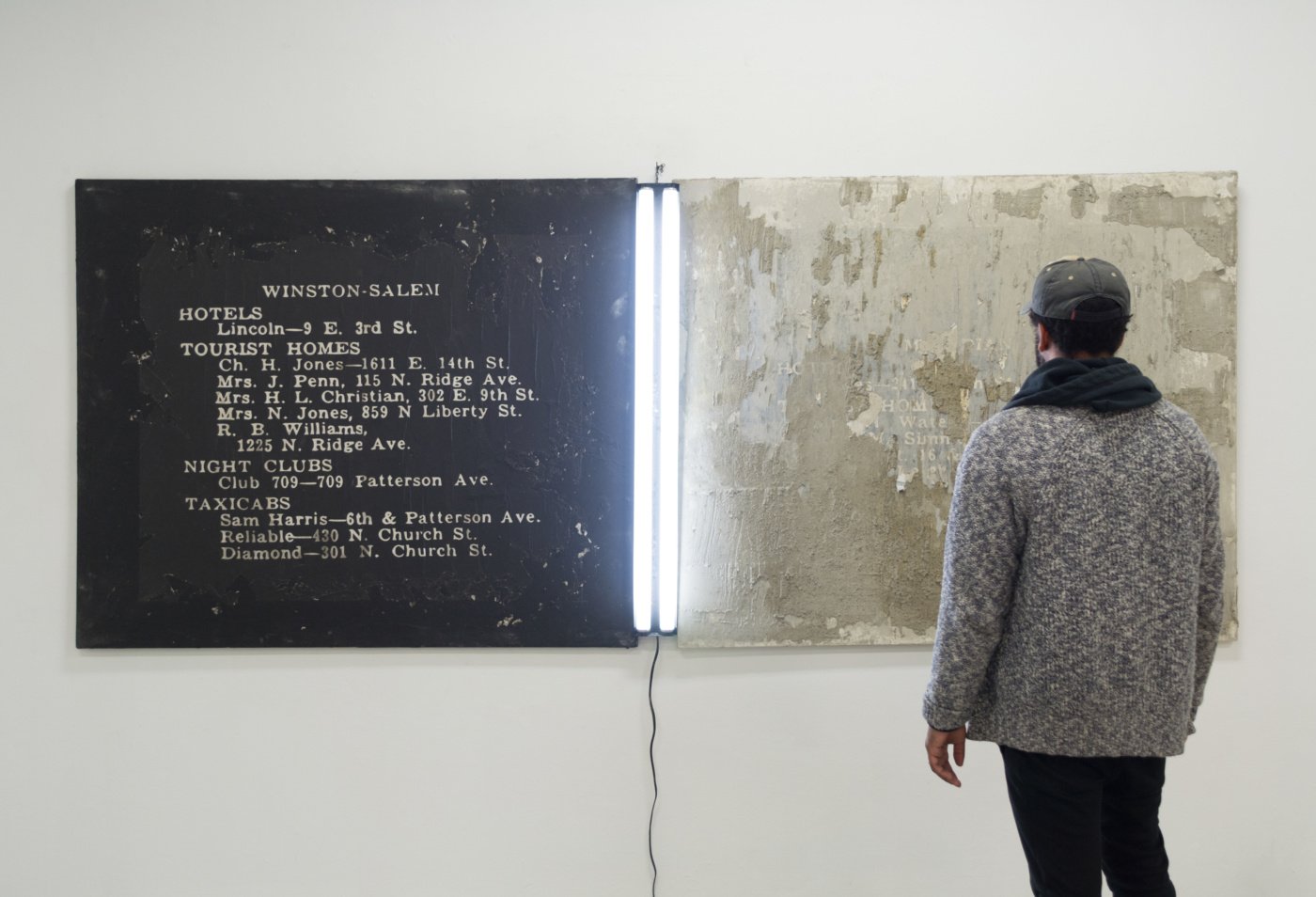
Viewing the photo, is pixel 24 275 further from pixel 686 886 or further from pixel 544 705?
pixel 686 886

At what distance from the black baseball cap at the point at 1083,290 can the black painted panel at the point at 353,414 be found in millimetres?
1013

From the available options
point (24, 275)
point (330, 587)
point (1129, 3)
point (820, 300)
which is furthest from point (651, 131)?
point (24, 275)

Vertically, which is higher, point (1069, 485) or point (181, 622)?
point (1069, 485)

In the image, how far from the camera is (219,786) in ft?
6.86

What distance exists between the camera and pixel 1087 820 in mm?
1279

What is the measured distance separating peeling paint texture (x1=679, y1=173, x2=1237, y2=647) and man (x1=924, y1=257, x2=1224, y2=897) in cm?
72

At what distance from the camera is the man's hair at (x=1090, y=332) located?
1295 millimetres

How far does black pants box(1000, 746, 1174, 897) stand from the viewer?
1.27 m

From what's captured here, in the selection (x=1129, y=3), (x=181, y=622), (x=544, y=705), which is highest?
(x=1129, y=3)

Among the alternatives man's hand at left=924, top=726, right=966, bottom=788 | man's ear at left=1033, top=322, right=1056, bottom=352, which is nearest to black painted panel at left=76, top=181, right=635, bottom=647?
man's hand at left=924, top=726, right=966, bottom=788

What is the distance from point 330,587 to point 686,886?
1141 millimetres

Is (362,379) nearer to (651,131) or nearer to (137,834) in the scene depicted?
(651,131)

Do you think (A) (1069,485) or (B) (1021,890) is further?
(B) (1021,890)

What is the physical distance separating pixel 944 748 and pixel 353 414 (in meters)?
1.51
